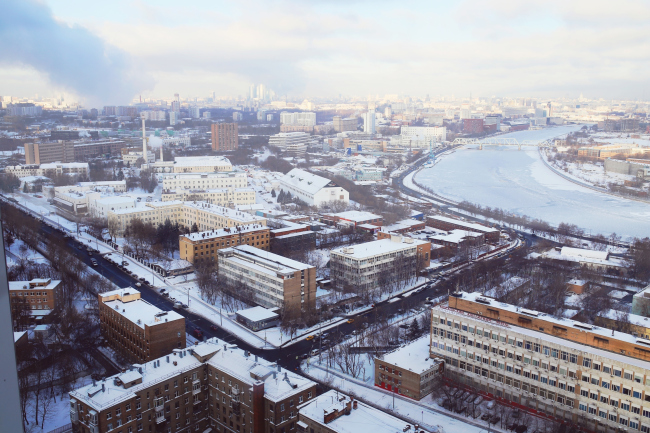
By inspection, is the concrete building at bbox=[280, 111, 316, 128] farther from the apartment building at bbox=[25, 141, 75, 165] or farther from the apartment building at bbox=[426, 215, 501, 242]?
the apartment building at bbox=[426, 215, 501, 242]

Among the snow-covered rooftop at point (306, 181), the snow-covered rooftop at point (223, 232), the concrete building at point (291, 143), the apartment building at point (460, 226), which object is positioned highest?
the concrete building at point (291, 143)

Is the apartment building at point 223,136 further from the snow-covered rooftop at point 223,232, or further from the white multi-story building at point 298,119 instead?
the snow-covered rooftop at point 223,232

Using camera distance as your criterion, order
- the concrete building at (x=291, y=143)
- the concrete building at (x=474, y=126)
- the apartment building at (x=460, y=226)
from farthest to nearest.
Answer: the concrete building at (x=474, y=126) < the concrete building at (x=291, y=143) < the apartment building at (x=460, y=226)

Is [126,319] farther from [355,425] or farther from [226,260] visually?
[355,425]

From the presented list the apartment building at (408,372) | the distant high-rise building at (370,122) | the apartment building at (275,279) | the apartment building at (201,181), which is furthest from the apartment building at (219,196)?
the distant high-rise building at (370,122)

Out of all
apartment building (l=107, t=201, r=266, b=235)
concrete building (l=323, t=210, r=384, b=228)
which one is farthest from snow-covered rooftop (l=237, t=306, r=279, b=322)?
concrete building (l=323, t=210, r=384, b=228)

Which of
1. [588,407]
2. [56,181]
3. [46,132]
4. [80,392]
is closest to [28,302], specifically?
[80,392]
